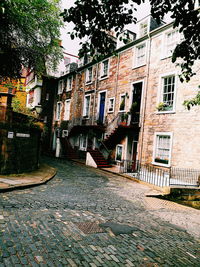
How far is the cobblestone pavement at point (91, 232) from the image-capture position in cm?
343

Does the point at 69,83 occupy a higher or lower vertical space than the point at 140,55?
higher

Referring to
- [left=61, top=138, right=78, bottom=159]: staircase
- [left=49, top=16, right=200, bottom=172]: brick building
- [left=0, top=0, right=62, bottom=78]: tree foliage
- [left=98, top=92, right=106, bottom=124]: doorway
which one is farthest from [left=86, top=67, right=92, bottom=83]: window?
[left=0, top=0, right=62, bottom=78]: tree foliage

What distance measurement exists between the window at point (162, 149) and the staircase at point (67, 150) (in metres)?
10.3

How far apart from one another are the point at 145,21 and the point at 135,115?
7.63 metres

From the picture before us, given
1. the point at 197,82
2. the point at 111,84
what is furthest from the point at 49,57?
the point at 197,82

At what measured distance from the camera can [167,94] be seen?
13.9m

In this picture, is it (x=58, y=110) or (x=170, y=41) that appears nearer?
(x=170, y=41)

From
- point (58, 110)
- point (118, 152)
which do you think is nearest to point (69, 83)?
point (58, 110)

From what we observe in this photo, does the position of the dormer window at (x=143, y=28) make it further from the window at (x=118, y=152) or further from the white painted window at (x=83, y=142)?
the white painted window at (x=83, y=142)

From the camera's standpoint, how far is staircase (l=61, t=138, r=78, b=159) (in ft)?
71.9

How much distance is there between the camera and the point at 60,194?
7.41 m

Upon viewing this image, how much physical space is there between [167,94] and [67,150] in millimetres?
12652

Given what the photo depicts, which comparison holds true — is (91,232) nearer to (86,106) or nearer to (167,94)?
(167,94)

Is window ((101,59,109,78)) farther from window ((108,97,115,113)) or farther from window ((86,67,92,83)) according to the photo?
window ((108,97,115,113))
